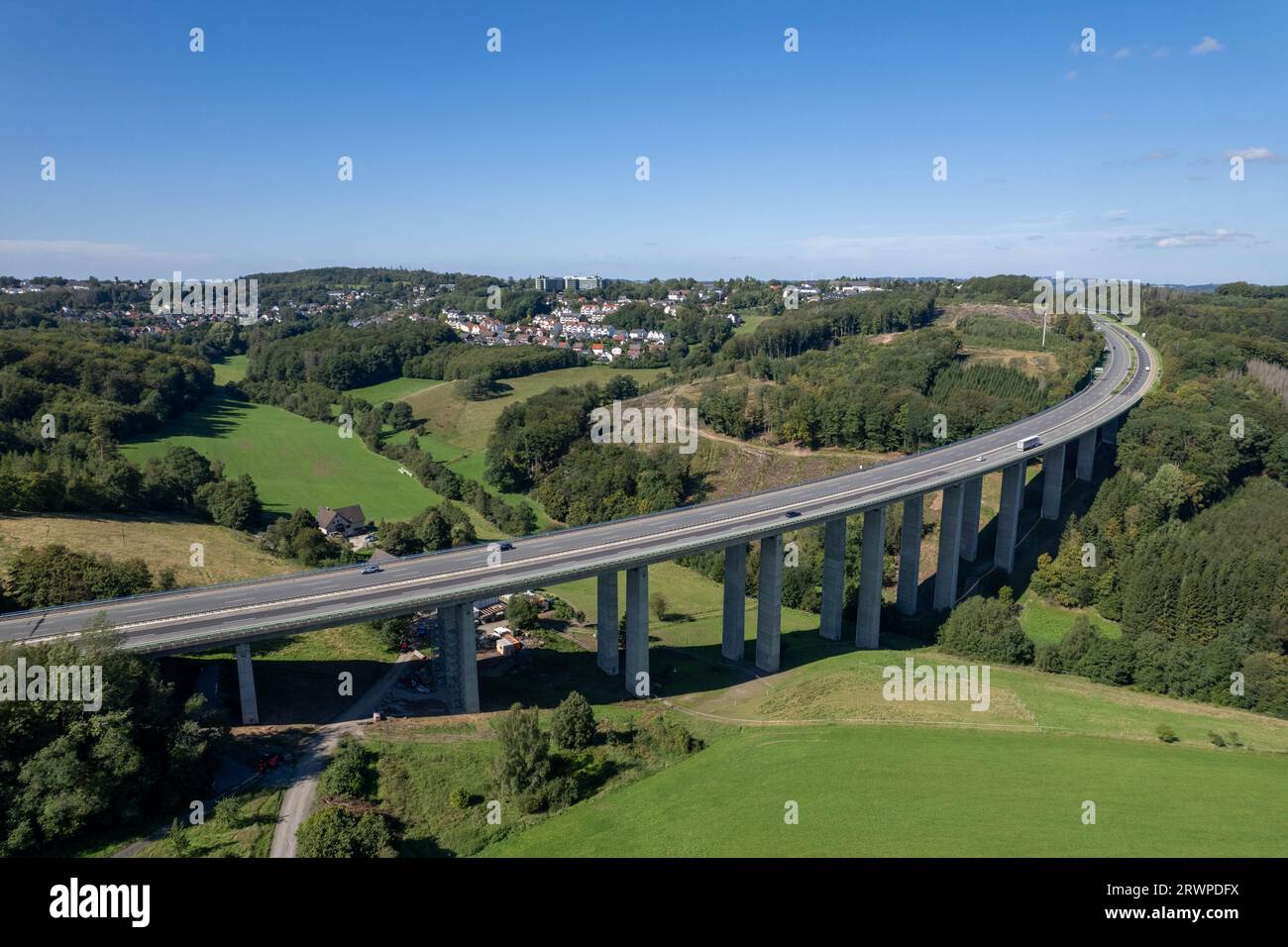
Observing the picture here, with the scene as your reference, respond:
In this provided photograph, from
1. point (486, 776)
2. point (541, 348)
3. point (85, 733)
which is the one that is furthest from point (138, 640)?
point (541, 348)

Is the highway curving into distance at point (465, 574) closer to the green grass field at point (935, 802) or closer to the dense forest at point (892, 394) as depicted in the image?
the green grass field at point (935, 802)

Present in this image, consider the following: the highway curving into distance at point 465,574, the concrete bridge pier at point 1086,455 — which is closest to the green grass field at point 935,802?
the highway curving into distance at point 465,574

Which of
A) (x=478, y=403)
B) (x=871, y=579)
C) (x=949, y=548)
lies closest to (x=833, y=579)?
(x=871, y=579)

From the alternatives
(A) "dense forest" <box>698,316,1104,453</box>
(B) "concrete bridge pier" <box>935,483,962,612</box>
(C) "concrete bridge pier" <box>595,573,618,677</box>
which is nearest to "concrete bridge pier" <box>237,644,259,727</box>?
(C) "concrete bridge pier" <box>595,573,618,677</box>

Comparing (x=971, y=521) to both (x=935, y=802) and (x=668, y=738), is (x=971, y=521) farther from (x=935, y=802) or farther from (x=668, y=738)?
(x=668, y=738)

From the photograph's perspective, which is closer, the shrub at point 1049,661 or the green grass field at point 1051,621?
the shrub at point 1049,661

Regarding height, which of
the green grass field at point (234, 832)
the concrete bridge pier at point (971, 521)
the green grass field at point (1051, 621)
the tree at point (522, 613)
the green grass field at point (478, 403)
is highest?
the green grass field at point (478, 403)

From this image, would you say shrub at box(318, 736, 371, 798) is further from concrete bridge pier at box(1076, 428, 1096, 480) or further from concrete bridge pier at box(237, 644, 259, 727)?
concrete bridge pier at box(1076, 428, 1096, 480)
